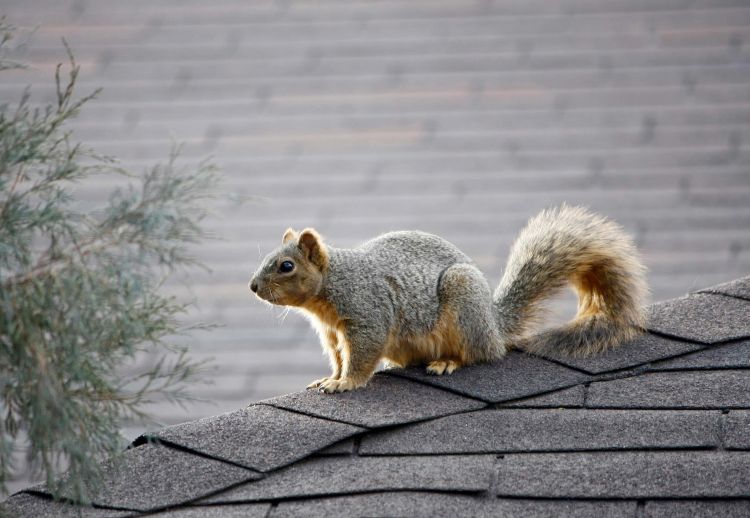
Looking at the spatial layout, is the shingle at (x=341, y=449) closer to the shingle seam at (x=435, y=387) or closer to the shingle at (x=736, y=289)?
the shingle seam at (x=435, y=387)

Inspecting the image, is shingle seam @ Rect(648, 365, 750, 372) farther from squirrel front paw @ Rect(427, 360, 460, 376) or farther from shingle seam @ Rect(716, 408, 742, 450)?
squirrel front paw @ Rect(427, 360, 460, 376)

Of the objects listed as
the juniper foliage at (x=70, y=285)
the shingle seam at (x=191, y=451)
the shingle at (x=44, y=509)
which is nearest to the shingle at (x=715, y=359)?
the shingle seam at (x=191, y=451)

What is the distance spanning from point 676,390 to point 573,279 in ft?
2.55

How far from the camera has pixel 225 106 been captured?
24.6 feet

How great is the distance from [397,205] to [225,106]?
5.26 feet

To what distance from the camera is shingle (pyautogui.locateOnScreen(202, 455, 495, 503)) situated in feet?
8.87

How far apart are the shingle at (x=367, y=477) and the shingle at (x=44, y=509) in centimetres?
23

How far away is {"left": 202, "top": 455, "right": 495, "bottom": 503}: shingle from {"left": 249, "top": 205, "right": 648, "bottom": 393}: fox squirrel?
493mm

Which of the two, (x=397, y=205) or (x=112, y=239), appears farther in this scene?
(x=397, y=205)

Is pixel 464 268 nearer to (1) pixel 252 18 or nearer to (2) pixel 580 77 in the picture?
(2) pixel 580 77

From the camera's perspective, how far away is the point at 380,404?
3.20 metres

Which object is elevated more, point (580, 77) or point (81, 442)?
point (580, 77)

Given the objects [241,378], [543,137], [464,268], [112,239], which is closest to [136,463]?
[112,239]

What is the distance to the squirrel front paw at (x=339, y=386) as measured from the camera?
3.33 m
